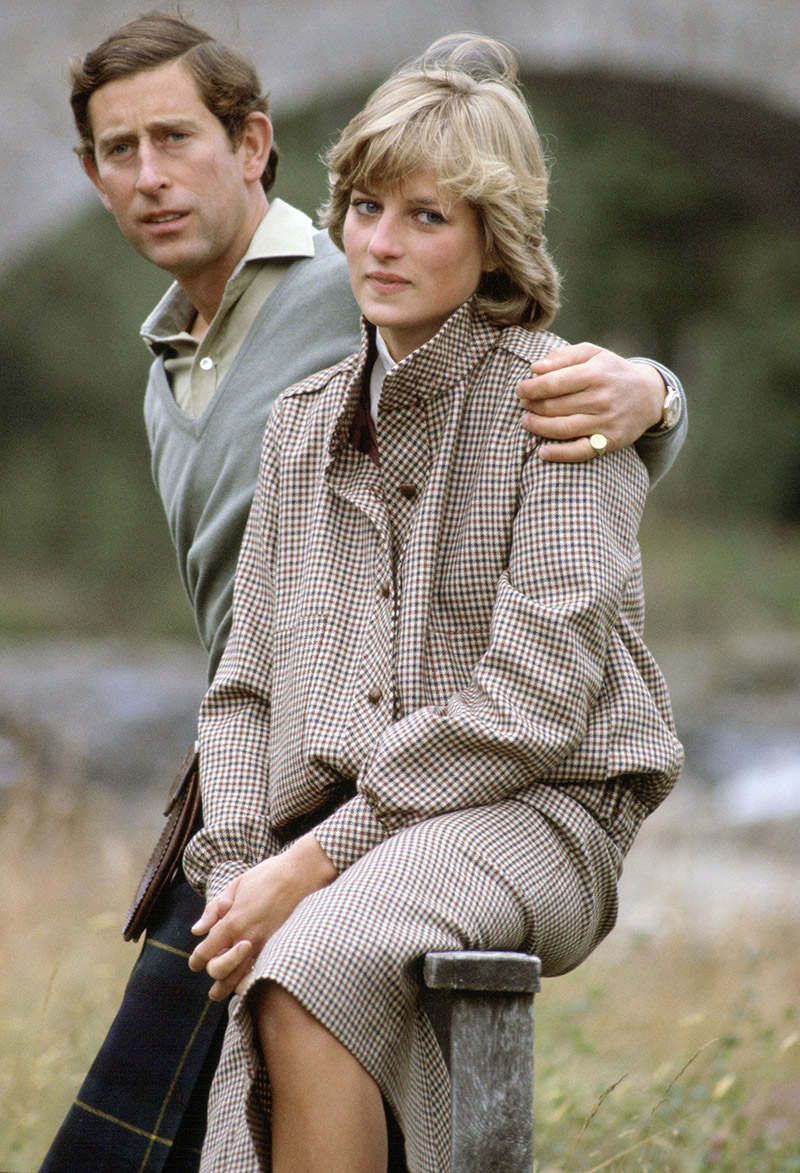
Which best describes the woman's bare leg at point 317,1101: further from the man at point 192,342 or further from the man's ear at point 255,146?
the man's ear at point 255,146

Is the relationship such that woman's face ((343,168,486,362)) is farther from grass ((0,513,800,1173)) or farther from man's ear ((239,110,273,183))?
grass ((0,513,800,1173))

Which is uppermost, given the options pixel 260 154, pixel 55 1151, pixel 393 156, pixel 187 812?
pixel 393 156

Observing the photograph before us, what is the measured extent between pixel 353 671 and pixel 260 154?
1.26 meters

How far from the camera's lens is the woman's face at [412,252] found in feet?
6.97

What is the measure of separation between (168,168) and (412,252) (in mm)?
763

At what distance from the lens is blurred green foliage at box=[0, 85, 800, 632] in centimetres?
1595

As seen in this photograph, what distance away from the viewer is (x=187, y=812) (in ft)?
8.29

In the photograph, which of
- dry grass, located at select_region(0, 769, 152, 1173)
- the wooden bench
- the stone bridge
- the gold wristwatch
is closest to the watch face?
the gold wristwatch

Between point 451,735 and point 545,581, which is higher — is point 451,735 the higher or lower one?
the lower one

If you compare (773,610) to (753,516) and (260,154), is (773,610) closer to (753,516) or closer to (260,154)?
(753,516)

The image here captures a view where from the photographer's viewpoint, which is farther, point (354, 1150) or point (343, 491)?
point (343, 491)

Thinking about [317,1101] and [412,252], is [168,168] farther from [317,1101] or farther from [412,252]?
[317,1101]

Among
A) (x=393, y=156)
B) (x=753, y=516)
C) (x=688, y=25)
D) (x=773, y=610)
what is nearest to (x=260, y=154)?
(x=393, y=156)

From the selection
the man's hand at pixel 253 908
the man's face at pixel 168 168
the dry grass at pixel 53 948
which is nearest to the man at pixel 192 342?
the man's face at pixel 168 168
